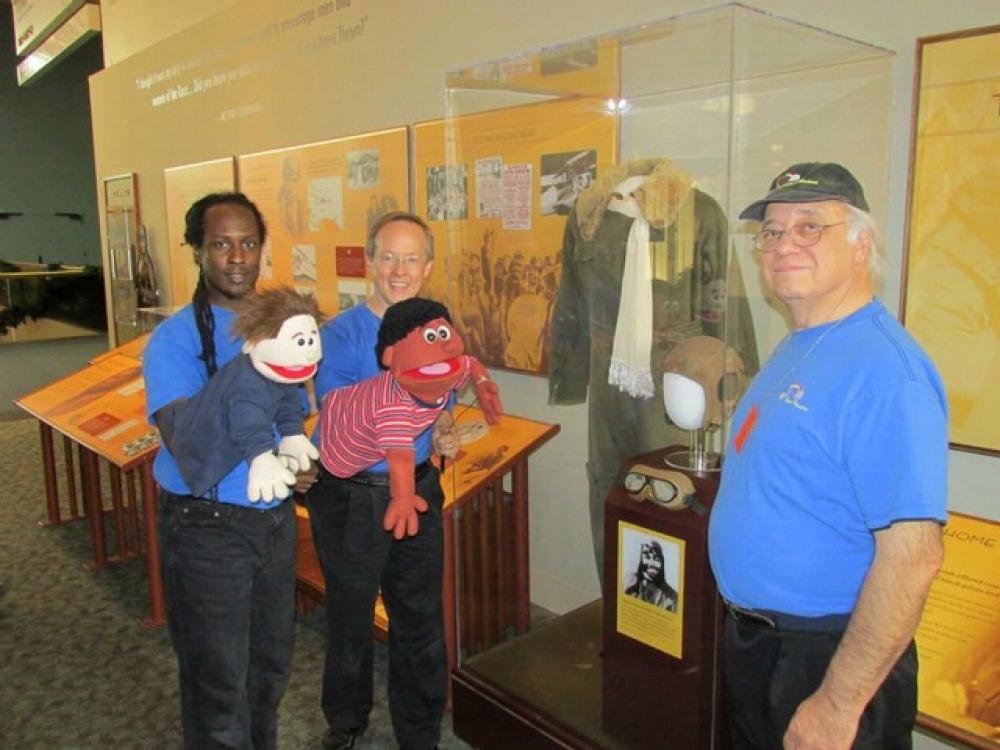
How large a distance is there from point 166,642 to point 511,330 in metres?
1.73

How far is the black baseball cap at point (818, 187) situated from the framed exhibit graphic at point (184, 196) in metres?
4.00

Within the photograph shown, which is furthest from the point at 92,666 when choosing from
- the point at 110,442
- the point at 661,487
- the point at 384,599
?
the point at 661,487

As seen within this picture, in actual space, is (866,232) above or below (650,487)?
above

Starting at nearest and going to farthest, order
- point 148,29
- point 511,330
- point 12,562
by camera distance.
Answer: point 511,330 < point 12,562 < point 148,29

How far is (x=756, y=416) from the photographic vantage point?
4.23 feet

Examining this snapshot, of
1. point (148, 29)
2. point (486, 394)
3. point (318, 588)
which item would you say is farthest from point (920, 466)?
point (148, 29)

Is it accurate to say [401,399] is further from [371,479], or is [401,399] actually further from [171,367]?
[171,367]

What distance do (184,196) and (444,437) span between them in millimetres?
3913

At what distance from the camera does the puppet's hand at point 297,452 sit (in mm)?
1605

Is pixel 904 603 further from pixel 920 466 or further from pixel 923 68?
pixel 923 68

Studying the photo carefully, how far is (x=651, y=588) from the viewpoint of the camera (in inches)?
72.5

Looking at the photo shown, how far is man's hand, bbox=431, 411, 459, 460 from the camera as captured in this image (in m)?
1.92

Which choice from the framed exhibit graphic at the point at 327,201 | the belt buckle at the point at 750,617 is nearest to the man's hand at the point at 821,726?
the belt buckle at the point at 750,617

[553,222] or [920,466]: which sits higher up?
[553,222]
